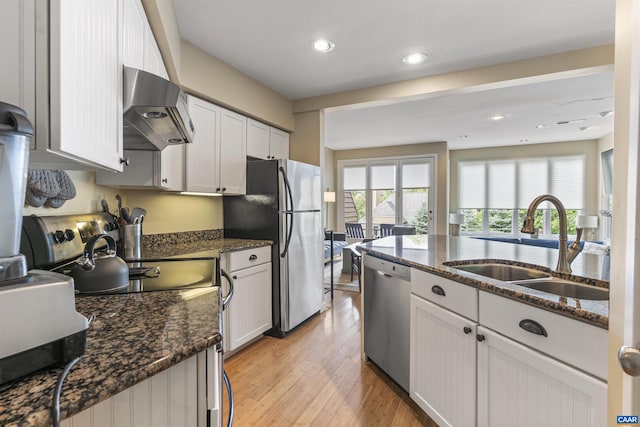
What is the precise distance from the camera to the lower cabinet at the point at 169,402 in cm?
62

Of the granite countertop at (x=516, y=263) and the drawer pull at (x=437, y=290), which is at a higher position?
the granite countertop at (x=516, y=263)

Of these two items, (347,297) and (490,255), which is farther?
(347,297)

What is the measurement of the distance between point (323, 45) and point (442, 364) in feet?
7.64

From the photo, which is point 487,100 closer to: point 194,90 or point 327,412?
point 194,90

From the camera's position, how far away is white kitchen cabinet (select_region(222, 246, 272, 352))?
2.40 metres

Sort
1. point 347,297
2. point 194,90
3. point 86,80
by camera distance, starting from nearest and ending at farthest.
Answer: point 86,80 < point 194,90 < point 347,297

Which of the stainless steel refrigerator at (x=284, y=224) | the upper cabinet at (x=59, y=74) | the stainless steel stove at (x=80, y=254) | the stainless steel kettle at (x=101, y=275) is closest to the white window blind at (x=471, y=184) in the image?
the stainless steel refrigerator at (x=284, y=224)

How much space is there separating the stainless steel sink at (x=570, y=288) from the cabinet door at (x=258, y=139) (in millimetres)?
2525

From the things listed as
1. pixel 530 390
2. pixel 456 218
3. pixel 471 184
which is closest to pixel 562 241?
pixel 530 390

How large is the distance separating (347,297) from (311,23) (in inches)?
126

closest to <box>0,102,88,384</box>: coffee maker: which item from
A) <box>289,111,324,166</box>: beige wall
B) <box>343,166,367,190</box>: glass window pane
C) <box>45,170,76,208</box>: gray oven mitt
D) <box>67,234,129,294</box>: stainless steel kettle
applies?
<box>67,234,129,294</box>: stainless steel kettle

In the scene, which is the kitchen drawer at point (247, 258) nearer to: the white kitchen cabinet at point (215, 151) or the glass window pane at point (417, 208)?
the white kitchen cabinet at point (215, 151)

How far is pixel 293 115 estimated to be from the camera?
3678 mm

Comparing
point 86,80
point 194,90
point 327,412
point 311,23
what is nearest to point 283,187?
point 194,90
